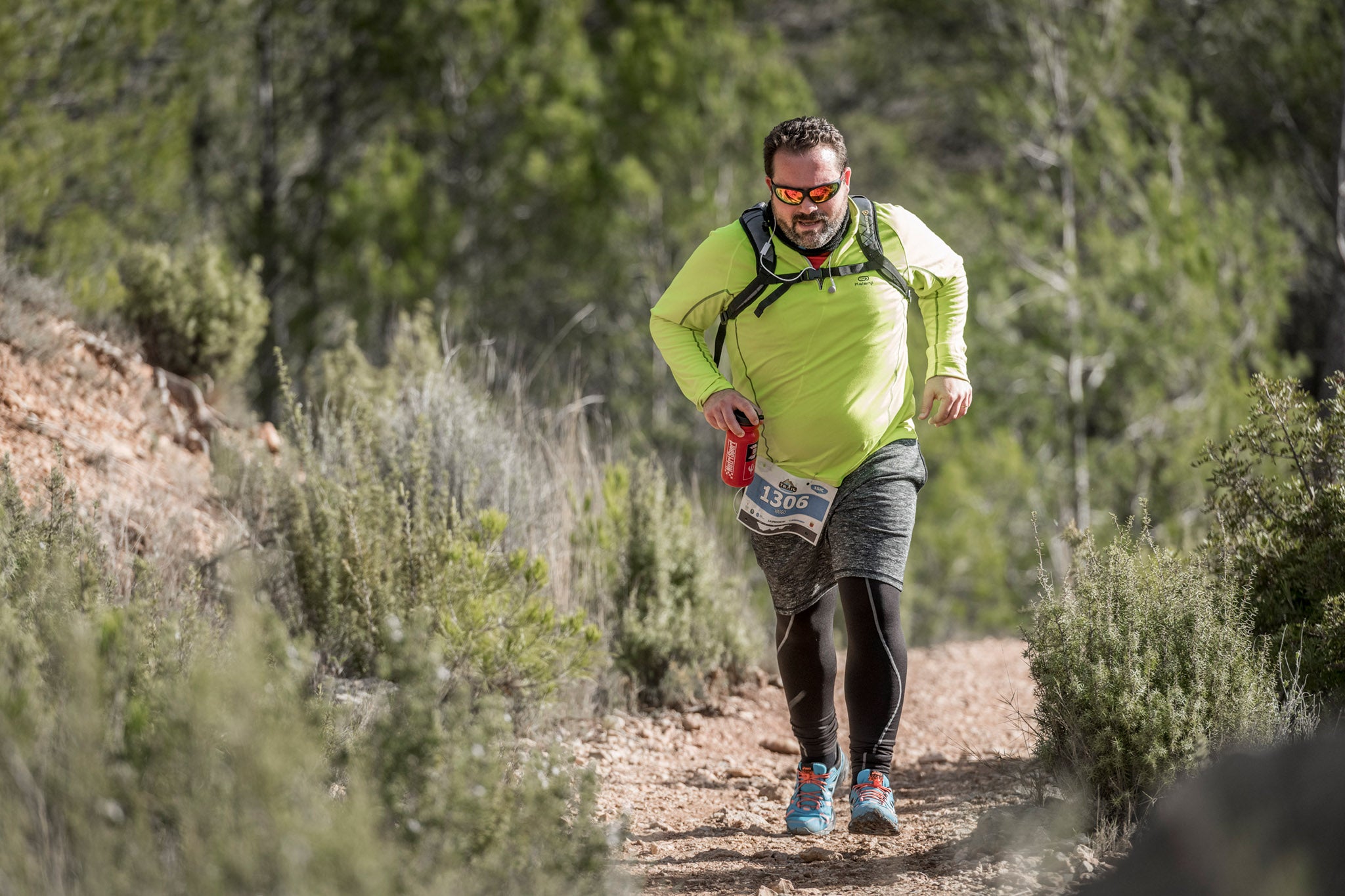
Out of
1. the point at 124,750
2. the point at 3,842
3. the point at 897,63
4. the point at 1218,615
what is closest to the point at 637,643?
the point at 1218,615

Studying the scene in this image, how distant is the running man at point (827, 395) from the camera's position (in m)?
3.05

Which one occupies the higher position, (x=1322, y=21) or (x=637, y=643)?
(x=1322, y=21)

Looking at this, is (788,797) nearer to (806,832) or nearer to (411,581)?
(806,832)

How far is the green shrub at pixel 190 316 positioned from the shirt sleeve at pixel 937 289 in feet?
15.0

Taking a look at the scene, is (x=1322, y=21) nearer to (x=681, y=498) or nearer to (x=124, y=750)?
(x=681, y=498)

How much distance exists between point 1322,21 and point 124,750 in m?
15.5

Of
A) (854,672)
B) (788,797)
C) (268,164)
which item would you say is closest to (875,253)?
(854,672)

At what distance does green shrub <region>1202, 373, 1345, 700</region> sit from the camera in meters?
3.41

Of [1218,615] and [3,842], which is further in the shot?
[1218,615]

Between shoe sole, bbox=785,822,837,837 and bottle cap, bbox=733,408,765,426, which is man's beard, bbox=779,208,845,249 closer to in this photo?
bottle cap, bbox=733,408,765,426

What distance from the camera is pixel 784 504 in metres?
3.16

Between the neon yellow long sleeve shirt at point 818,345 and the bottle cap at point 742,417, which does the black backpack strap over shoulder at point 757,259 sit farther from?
the bottle cap at point 742,417

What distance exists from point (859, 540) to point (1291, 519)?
146 cm

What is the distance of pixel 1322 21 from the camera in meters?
13.9
